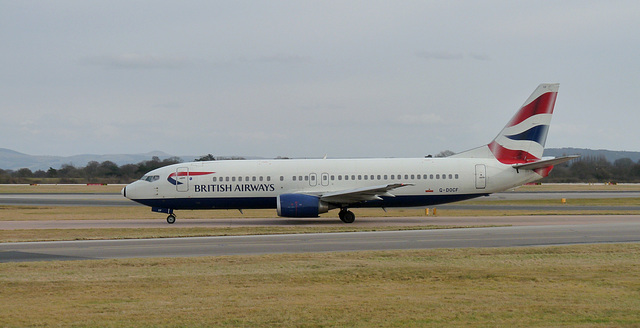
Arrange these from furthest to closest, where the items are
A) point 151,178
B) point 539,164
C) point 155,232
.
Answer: point 151,178 → point 539,164 → point 155,232

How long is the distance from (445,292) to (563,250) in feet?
30.0

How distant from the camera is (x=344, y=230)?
2994cm

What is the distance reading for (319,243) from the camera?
24.6m

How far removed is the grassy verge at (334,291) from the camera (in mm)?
11602

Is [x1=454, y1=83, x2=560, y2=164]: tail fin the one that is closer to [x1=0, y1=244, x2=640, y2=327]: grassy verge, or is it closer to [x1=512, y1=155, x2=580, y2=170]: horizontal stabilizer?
[x1=512, y1=155, x2=580, y2=170]: horizontal stabilizer

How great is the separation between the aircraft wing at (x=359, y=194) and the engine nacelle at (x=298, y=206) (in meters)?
0.59

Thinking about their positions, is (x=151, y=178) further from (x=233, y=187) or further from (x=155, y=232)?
(x=155, y=232)

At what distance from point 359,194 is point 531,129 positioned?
1059 cm

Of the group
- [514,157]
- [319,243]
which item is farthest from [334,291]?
[514,157]

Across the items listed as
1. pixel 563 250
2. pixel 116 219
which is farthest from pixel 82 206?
pixel 563 250

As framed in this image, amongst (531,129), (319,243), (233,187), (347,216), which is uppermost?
(531,129)

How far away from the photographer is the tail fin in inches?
1416

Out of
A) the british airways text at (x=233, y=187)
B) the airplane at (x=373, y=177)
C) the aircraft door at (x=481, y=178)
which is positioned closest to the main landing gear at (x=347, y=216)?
the airplane at (x=373, y=177)

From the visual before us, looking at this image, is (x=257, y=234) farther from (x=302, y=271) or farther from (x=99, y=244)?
(x=302, y=271)
